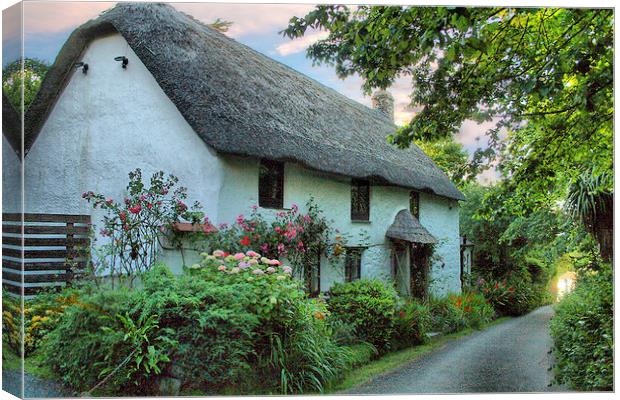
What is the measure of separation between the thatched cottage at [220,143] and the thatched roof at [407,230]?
12 millimetres

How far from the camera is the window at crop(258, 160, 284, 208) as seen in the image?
13.5ft

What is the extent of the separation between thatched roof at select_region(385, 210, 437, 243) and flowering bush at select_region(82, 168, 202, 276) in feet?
5.88

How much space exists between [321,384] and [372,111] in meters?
2.18

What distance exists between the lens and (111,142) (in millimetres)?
3900

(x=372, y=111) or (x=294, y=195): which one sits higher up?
(x=372, y=111)

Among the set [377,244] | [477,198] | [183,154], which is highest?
[183,154]

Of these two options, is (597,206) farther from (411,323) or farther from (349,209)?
(349,209)

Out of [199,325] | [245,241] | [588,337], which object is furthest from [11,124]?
[588,337]

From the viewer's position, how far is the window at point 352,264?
443 centimetres

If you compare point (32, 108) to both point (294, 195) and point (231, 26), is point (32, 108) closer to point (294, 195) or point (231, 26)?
point (231, 26)

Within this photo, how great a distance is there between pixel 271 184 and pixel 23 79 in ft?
6.37

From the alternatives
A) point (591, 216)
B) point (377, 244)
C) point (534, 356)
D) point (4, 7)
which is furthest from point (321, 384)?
point (4, 7)

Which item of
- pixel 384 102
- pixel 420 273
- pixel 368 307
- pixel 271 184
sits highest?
pixel 384 102

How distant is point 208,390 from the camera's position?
3.61m
